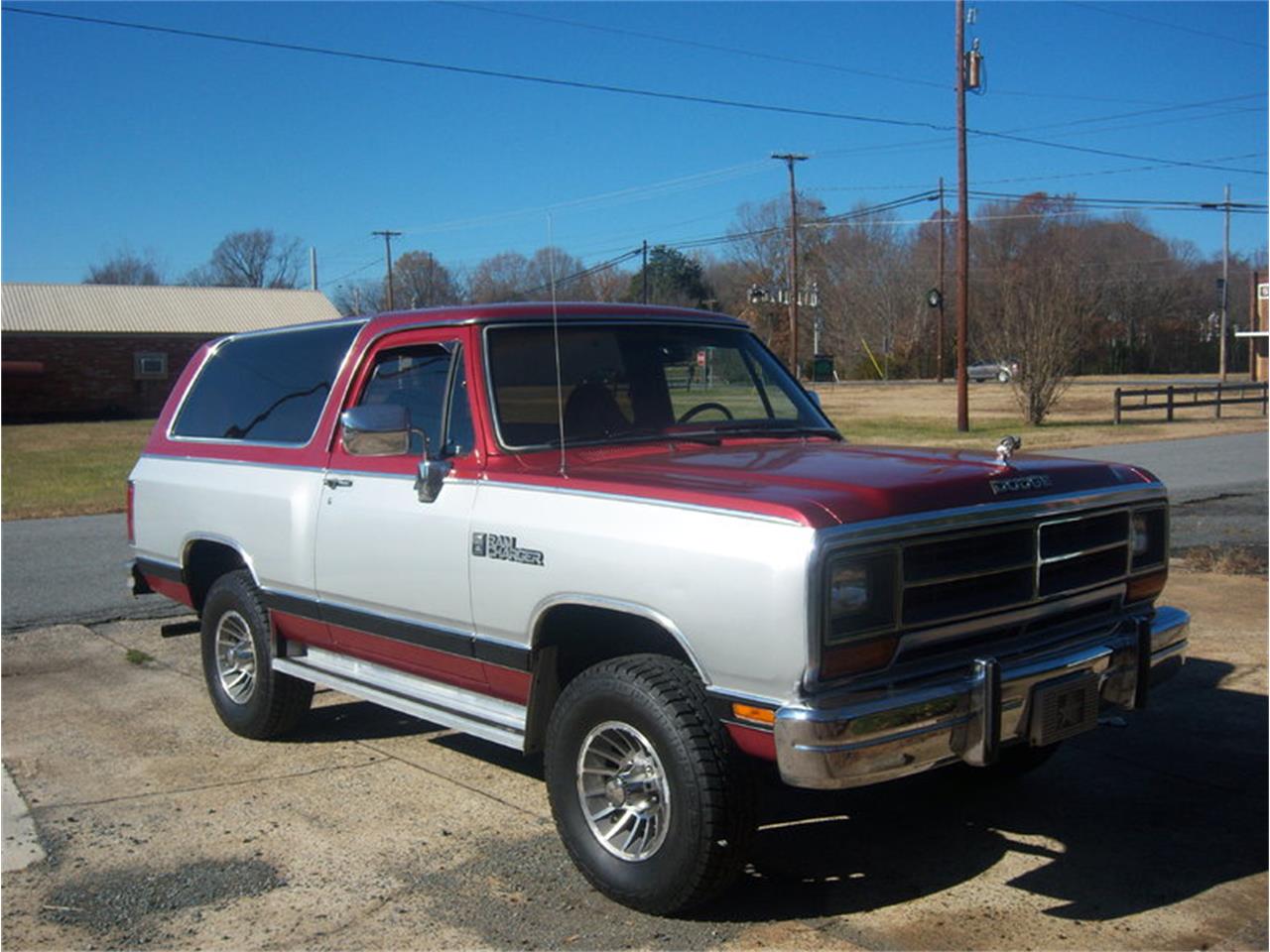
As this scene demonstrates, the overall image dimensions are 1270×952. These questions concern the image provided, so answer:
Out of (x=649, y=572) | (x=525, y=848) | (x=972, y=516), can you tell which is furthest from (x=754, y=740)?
(x=525, y=848)

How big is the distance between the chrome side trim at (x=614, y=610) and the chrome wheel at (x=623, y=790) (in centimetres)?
33

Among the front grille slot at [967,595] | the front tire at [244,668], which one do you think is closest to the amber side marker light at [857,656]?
the front grille slot at [967,595]

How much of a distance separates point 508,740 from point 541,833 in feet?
1.71

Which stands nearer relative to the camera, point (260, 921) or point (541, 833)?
point (260, 921)

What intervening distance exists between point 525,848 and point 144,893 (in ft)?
4.44

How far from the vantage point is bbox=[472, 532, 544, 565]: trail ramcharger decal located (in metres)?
4.54

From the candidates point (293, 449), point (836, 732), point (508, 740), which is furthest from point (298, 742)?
point (836, 732)

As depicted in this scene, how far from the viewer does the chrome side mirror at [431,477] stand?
16.4 feet

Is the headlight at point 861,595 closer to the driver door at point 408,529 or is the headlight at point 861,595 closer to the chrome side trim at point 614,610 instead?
the chrome side trim at point 614,610

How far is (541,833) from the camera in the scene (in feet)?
16.5

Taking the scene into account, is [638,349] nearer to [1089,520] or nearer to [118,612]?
[1089,520]

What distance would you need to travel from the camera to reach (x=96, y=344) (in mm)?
44625

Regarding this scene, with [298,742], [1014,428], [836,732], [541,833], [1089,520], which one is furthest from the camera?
[1014,428]

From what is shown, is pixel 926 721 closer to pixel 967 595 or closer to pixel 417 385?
pixel 967 595
